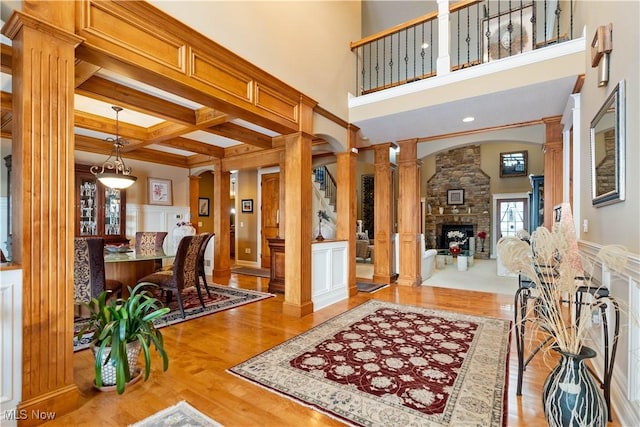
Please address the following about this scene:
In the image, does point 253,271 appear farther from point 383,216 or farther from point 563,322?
point 563,322

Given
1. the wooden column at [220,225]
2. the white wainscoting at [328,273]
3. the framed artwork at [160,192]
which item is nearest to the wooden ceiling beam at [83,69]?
the white wainscoting at [328,273]

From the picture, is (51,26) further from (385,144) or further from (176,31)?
(385,144)

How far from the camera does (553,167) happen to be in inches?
175

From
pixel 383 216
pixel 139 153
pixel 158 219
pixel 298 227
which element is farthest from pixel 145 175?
pixel 383 216

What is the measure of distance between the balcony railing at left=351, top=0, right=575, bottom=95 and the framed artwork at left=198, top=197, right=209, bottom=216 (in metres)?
5.19

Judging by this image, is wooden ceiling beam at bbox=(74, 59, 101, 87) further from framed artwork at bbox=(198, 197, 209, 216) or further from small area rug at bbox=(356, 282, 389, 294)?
framed artwork at bbox=(198, 197, 209, 216)

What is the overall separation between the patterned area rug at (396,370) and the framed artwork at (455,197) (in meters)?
8.19

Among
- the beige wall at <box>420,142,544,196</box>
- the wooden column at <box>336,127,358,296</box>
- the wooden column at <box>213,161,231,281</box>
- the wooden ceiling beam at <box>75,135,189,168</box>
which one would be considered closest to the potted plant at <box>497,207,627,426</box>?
the wooden column at <box>336,127,358,296</box>

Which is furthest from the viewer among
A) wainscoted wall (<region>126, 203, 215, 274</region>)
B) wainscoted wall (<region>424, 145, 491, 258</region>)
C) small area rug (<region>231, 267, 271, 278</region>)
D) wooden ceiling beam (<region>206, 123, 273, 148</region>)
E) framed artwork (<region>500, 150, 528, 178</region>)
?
wainscoted wall (<region>424, 145, 491, 258</region>)

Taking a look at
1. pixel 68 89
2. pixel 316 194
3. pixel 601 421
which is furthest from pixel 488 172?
pixel 68 89

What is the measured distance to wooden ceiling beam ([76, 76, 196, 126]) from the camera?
119 inches

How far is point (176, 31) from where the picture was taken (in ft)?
7.80

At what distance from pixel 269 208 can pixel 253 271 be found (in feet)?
5.10

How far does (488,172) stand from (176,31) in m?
10.8
